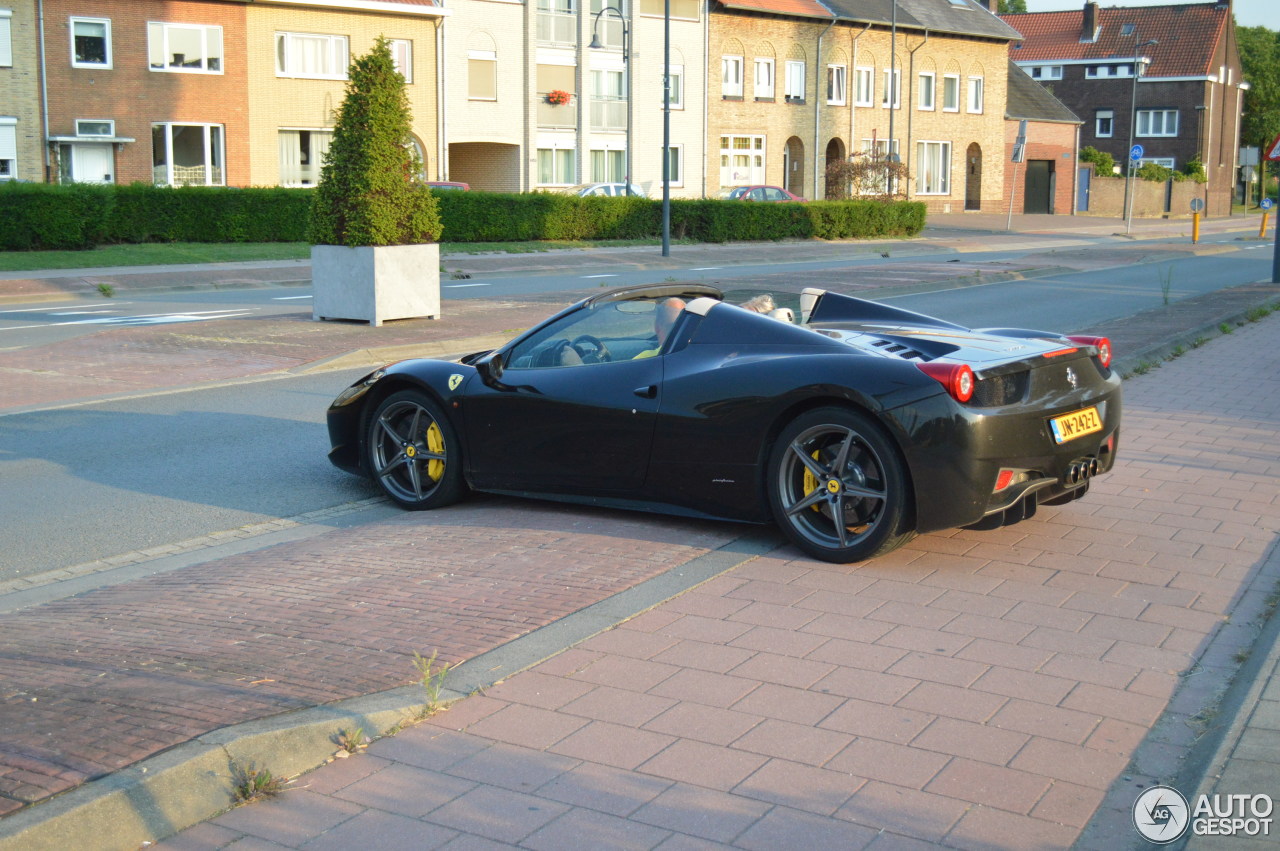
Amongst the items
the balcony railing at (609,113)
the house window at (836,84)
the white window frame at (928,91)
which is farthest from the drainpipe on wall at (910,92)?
the balcony railing at (609,113)

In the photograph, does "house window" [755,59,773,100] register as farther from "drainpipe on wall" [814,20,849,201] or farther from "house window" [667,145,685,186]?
"house window" [667,145,685,186]

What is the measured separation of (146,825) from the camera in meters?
3.50

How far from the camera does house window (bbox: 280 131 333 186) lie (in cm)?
4147

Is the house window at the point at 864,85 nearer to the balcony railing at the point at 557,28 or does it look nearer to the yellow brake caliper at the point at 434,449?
the balcony railing at the point at 557,28

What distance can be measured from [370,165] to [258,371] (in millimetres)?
4145

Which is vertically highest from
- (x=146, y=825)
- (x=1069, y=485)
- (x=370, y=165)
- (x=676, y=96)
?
(x=676, y=96)

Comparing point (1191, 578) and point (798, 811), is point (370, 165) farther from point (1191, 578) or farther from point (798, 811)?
A: point (798, 811)

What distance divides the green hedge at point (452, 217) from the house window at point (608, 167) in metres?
12.1

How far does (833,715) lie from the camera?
4234mm

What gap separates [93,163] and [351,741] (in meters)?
37.8

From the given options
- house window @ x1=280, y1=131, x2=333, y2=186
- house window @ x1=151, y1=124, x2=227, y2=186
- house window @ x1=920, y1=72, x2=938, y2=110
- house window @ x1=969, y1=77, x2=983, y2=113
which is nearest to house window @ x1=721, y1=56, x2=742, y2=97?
house window @ x1=920, y1=72, x2=938, y2=110

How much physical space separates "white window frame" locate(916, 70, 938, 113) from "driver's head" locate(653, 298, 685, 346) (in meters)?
57.5

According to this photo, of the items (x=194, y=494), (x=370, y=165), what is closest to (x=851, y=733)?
(x=194, y=494)

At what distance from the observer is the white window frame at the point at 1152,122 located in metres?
81.7
